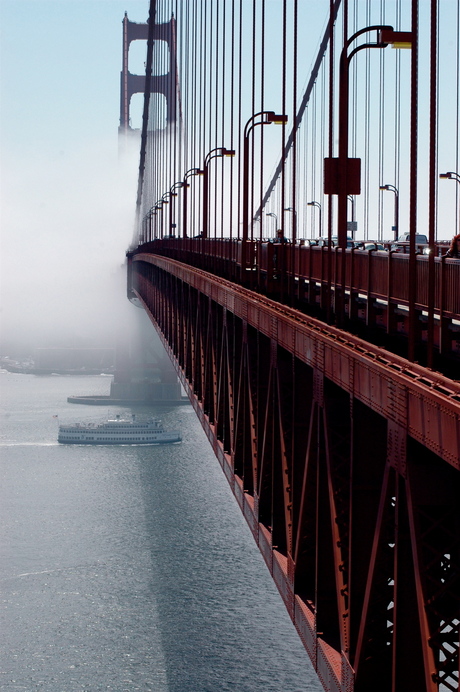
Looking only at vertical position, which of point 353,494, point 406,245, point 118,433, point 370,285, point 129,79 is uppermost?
point 129,79

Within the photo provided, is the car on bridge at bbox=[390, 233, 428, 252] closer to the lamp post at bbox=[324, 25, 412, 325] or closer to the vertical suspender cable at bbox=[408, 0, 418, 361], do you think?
the lamp post at bbox=[324, 25, 412, 325]

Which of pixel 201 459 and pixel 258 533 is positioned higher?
pixel 258 533

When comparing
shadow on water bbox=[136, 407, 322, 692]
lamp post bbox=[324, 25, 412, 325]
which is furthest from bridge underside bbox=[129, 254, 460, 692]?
shadow on water bbox=[136, 407, 322, 692]

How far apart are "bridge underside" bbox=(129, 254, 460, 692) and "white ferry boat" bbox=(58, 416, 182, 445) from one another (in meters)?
50.3

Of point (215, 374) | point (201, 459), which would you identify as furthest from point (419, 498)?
point (201, 459)

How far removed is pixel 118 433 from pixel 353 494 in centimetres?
6013

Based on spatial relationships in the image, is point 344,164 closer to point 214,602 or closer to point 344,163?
point 344,163

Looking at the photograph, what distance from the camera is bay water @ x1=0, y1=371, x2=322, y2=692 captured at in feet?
88.0

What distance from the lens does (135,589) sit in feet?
108

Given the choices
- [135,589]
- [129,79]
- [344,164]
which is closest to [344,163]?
[344,164]

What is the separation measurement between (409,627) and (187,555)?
3137 centimetres

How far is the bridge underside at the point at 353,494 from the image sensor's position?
505cm

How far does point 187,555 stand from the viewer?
120 feet

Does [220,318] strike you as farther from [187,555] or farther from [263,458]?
[187,555]
